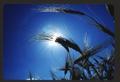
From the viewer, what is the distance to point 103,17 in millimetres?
2244

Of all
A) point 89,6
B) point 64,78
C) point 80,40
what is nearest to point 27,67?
point 64,78

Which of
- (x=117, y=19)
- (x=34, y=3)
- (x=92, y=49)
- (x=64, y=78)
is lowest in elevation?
(x=64, y=78)

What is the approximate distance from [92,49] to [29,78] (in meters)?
0.58

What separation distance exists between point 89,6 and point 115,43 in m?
0.38

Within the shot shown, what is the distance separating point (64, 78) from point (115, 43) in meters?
0.51

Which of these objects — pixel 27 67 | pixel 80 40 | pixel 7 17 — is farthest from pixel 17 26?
pixel 80 40

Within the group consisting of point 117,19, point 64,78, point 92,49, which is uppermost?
point 117,19

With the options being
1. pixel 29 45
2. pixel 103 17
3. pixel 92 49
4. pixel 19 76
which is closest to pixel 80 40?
pixel 92 49

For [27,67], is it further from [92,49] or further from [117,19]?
[117,19]

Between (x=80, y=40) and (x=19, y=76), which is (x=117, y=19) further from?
(x=19, y=76)

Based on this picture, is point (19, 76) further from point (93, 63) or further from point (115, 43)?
point (115, 43)

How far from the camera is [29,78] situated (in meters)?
2.21

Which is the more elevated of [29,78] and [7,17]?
[7,17]

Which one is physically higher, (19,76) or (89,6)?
(89,6)
